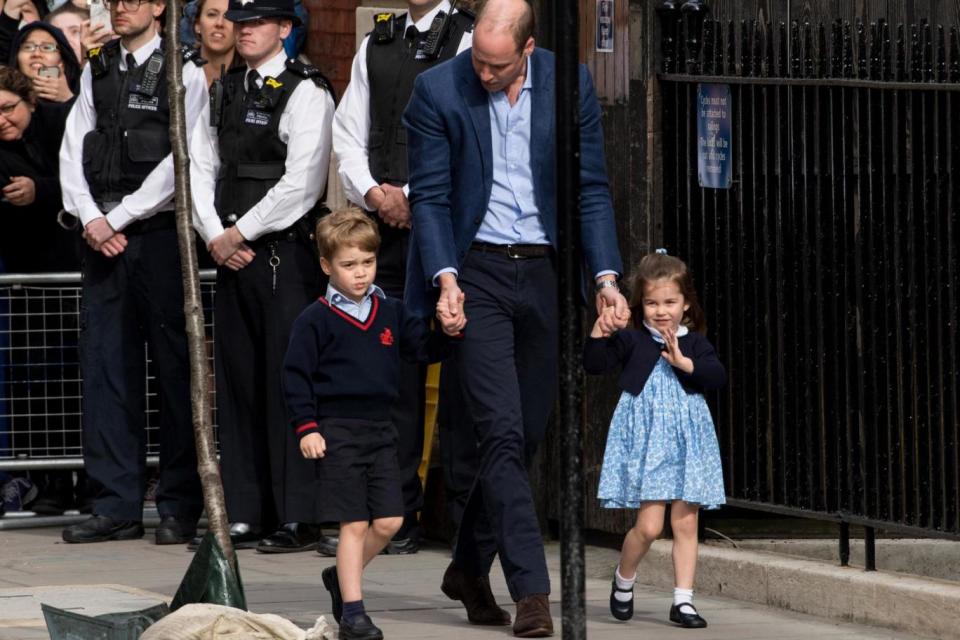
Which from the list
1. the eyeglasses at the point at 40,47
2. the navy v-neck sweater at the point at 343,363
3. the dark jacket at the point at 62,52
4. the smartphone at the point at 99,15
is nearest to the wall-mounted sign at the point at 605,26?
the navy v-neck sweater at the point at 343,363

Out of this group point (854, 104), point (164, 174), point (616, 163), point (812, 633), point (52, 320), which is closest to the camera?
point (812, 633)

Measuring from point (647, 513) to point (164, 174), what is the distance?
3261mm

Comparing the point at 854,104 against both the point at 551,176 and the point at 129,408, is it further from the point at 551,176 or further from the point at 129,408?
the point at 129,408

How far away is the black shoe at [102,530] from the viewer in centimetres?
1004

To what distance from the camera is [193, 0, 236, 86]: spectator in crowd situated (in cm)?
1131

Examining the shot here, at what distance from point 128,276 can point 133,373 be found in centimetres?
50

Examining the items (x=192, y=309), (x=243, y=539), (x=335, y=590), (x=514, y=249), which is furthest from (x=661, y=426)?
(x=243, y=539)

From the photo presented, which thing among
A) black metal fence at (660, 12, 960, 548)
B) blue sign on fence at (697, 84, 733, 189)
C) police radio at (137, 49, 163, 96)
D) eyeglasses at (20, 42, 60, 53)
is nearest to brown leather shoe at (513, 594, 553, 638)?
black metal fence at (660, 12, 960, 548)

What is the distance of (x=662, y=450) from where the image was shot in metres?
7.58

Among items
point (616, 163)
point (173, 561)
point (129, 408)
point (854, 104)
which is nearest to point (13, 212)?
point (129, 408)

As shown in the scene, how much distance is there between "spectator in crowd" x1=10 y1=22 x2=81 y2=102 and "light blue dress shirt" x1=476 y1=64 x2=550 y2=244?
4.85m

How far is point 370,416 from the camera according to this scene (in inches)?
287

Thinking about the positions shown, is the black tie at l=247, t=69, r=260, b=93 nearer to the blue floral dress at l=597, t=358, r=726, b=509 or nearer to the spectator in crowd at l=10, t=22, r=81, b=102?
the spectator in crowd at l=10, t=22, r=81, b=102

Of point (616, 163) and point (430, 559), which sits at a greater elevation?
point (616, 163)
